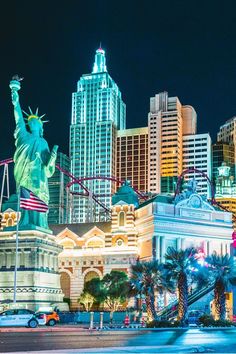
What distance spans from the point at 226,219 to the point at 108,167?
103803mm

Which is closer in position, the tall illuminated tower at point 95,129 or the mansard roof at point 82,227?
the mansard roof at point 82,227

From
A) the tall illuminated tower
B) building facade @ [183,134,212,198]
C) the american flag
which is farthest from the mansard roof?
building facade @ [183,134,212,198]

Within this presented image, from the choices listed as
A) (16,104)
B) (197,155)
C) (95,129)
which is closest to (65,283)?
(16,104)

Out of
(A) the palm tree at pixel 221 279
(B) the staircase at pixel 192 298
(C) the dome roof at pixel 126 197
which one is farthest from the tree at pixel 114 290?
(C) the dome roof at pixel 126 197

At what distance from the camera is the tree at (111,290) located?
62.2 meters

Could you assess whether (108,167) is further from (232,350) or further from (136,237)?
(232,350)

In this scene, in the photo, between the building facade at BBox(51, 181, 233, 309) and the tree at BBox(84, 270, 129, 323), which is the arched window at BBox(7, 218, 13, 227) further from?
the tree at BBox(84, 270, 129, 323)

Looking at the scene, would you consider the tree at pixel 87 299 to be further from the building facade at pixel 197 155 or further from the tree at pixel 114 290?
the building facade at pixel 197 155

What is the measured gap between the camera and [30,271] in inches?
2778

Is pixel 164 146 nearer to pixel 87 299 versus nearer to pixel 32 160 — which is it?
pixel 32 160

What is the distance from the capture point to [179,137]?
607 feet

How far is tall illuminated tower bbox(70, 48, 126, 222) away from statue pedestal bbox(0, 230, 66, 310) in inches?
4210

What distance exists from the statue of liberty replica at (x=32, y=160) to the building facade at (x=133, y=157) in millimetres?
112280

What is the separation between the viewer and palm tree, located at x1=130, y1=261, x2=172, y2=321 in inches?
1939
